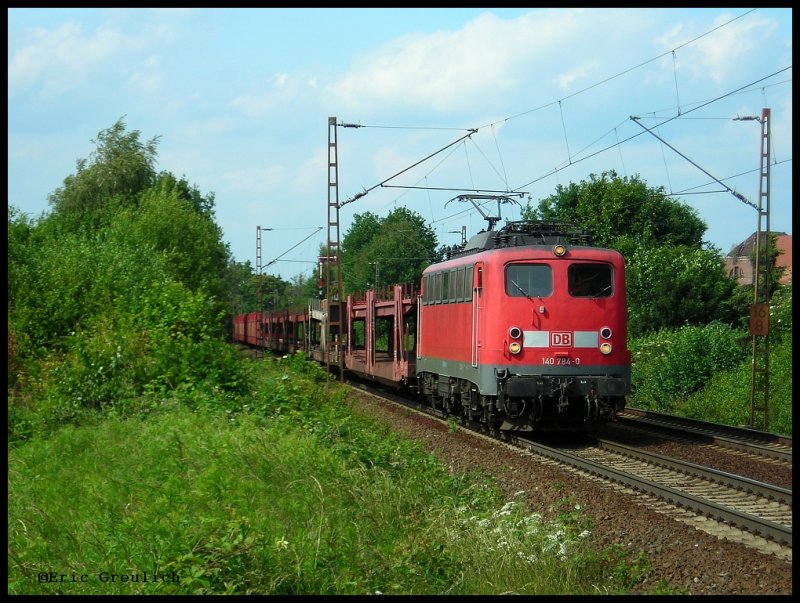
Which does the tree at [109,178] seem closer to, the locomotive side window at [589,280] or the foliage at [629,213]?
the foliage at [629,213]

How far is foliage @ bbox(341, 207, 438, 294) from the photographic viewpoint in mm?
73875

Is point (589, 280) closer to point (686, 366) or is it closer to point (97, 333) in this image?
point (97, 333)

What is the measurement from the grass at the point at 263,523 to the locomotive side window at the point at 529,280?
4.47 meters

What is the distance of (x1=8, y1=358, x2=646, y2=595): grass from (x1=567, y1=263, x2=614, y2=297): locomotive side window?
4839 millimetres

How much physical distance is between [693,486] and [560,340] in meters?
4.14

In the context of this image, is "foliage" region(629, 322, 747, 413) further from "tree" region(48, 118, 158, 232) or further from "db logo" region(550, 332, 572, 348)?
"tree" region(48, 118, 158, 232)

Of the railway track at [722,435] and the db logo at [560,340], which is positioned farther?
the db logo at [560,340]

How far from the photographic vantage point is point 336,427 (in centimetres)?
1200

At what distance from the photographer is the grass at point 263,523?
6.51 meters

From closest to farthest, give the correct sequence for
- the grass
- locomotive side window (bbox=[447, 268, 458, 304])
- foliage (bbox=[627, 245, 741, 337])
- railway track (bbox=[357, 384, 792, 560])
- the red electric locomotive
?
the grass → railway track (bbox=[357, 384, 792, 560]) → the red electric locomotive → locomotive side window (bbox=[447, 268, 458, 304]) → foliage (bbox=[627, 245, 741, 337])

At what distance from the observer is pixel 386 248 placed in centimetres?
7644

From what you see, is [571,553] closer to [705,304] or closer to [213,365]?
[213,365]

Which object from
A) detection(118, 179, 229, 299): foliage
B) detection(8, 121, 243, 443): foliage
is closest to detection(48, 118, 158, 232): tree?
detection(118, 179, 229, 299): foliage

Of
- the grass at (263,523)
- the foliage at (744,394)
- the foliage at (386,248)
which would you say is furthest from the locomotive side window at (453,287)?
the foliage at (386,248)
